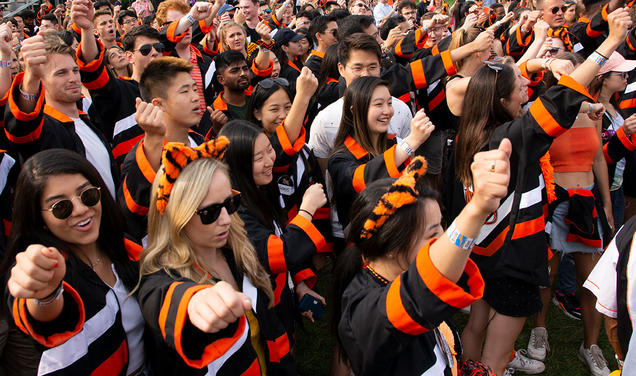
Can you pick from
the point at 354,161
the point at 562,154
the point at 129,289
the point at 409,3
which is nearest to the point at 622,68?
the point at 562,154

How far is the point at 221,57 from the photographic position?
197 inches

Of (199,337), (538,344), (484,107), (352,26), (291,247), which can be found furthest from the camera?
(352,26)

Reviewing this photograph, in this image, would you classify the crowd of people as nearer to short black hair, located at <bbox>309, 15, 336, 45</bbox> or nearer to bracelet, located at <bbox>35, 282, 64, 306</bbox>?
bracelet, located at <bbox>35, 282, 64, 306</bbox>

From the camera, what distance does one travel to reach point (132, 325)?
6.93 feet

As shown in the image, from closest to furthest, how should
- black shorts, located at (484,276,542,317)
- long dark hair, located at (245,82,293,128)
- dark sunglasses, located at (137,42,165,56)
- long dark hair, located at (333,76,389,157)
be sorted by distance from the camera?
black shorts, located at (484,276,542,317)
long dark hair, located at (333,76,389,157)
long dark hair, located at (245,82,293,128)
dark sunglasses, located at (137,42,165,56)

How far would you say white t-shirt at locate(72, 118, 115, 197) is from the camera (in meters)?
3.57

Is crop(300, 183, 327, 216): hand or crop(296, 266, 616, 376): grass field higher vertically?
crop(300, 183, 327, 216): hand

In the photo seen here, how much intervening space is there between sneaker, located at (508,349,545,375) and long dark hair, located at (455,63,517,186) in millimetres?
1454

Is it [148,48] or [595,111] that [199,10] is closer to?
[148,48]

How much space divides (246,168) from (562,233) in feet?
8.13

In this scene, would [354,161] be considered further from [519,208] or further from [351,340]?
[351,340]

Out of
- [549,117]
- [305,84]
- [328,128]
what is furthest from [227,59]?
[549,117]

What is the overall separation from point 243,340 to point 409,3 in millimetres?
8599

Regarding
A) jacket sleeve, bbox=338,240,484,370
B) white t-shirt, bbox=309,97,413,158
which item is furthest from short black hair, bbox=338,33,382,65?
jacket sleeve, bbox=338,240,484,370
